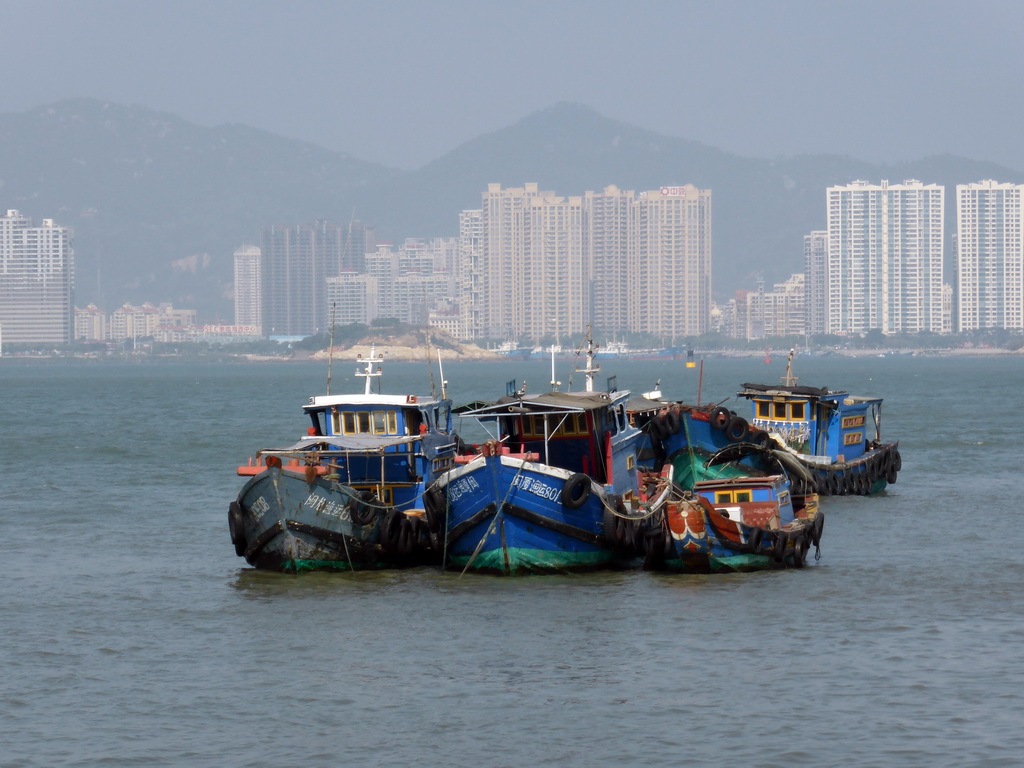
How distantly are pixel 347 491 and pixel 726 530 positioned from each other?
25.0 ft

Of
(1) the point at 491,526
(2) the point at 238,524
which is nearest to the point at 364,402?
(2) the point at 238,524

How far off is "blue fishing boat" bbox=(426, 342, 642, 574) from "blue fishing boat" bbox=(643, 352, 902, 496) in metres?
7.48

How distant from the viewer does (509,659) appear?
915 inches

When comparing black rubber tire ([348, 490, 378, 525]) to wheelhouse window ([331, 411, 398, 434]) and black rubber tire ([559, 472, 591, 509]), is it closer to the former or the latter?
wheelhouse window ([331, 411, 398, 434])

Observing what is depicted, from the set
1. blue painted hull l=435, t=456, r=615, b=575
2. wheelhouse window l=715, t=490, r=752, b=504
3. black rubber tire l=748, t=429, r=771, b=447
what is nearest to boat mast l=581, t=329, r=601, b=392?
wheelhouse window l=715, t=490, r=752, b=504

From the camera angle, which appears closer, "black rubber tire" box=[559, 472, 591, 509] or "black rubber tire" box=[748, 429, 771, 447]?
"black rubber tire" box=[559, 472, 591, 509]

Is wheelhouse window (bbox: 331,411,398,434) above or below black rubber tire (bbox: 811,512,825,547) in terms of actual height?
above

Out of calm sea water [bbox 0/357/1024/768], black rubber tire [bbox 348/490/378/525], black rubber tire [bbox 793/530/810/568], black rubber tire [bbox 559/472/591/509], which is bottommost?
calm sea water [bbox 0/357/1024/768]

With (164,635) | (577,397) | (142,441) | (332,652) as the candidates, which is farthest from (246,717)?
(142,441)

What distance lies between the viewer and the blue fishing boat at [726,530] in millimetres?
29375

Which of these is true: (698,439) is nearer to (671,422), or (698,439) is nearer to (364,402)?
(671,422)

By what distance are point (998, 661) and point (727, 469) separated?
1804 centimetres

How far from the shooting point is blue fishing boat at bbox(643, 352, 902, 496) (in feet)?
134

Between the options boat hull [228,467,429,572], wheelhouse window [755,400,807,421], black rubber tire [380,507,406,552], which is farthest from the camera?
wheelhouse window [755,400,807,421]
